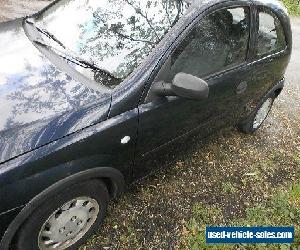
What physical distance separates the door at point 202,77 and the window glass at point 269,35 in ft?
0.83

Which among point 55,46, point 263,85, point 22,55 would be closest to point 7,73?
point 22,55

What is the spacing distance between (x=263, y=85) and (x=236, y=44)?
932mm

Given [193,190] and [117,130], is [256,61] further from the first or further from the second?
[117,130]

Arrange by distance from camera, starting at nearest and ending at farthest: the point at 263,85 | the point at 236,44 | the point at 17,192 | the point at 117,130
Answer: the point at 17,192, the point at 117,130, the point at 236,44, the point at 263,85

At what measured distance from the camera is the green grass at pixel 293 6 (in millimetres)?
11797

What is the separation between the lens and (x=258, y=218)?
13.1 feet

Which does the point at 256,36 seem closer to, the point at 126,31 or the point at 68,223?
the point at 126,31

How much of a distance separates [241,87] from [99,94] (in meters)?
1.73

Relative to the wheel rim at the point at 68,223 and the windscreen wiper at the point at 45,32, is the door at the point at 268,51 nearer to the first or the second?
the windscreen wiper at the point at 45,32

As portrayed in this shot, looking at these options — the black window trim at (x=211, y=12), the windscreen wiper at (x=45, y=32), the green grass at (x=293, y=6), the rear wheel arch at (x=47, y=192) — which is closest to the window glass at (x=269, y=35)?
the black window trim at (x=211, y=12)

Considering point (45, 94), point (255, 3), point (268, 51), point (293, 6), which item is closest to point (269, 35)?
point (268, 51)

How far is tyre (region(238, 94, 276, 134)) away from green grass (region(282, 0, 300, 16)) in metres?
7.65

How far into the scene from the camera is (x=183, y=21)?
10.3 feet

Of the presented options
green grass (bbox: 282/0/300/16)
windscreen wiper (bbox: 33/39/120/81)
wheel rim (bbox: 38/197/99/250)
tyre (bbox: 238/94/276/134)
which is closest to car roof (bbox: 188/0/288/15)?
windscreen wiper (bbox: 33/39/120/81)
